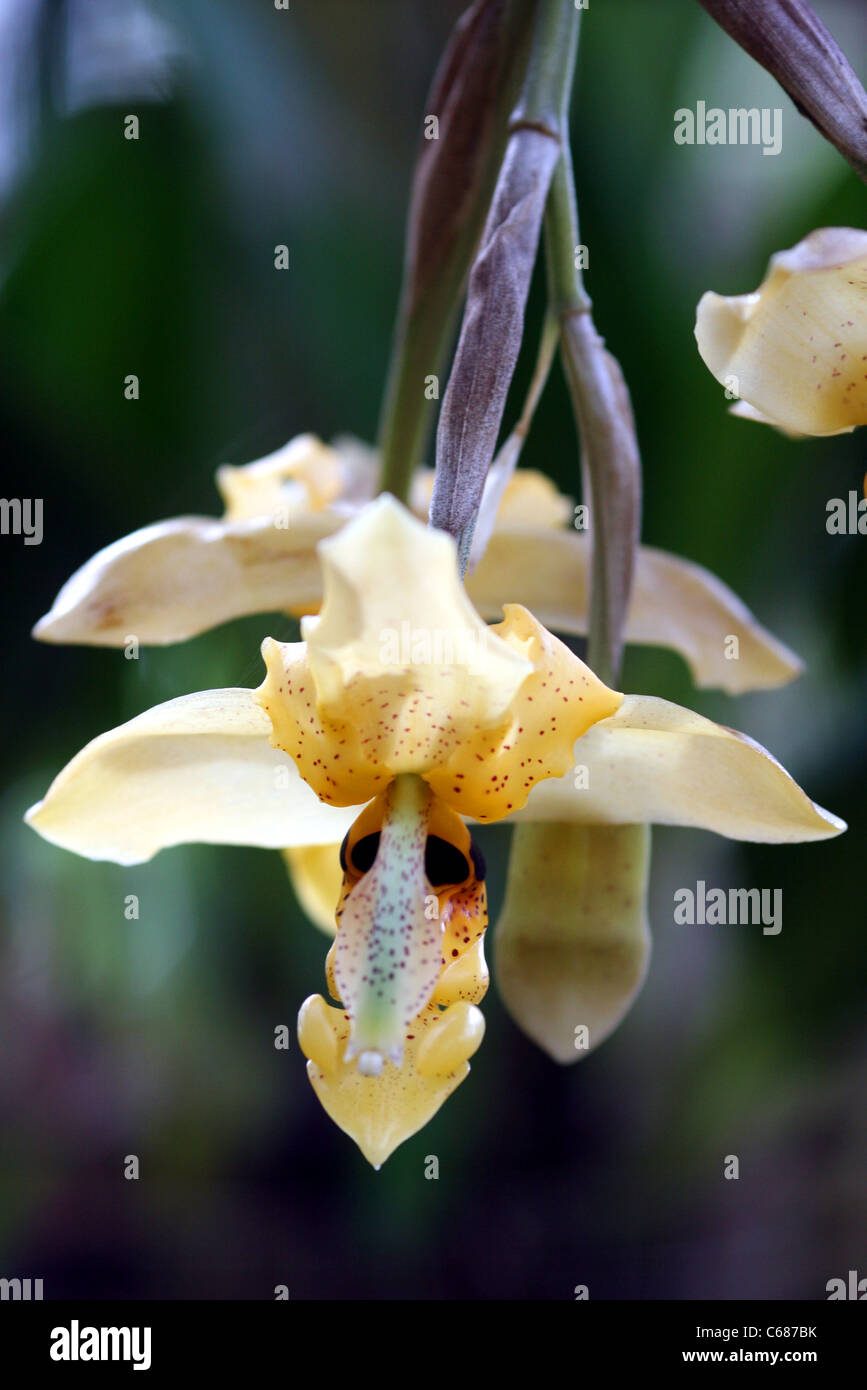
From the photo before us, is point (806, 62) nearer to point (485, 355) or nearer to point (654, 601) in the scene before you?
point (485, 355)

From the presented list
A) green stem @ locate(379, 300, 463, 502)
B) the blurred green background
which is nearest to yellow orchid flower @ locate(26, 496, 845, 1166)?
green stem @ locate(379, 300, 463, 502)

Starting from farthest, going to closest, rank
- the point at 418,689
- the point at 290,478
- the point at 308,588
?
the point at 290,478 < the point at 308,588 < the point at 418,689

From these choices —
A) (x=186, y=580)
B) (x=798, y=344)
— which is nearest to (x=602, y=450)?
(x=798, y=344)

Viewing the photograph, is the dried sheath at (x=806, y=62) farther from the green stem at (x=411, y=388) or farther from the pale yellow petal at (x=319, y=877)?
the pale yellow petal at (x=319, y=877)

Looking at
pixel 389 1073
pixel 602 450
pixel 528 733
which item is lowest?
pixel 389 1073

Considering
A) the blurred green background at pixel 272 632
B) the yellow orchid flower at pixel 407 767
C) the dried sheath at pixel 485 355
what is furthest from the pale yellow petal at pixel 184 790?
the blurred green background at pixel 272 632
